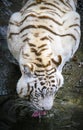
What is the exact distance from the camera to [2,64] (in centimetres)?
425

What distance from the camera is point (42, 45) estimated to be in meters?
3.35

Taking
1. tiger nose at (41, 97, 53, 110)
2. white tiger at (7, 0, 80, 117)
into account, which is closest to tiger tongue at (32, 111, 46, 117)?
white tiger at (7, 0, 80, 117)

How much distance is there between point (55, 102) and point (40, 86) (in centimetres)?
65

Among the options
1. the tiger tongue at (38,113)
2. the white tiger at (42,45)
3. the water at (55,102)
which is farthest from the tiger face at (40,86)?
the water at (55,102)

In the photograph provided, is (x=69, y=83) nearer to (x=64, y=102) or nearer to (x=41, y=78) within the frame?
(x=64, y=102)

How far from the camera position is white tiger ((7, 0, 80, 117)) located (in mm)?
3330

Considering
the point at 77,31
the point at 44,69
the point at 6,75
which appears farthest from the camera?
the point at 6,75

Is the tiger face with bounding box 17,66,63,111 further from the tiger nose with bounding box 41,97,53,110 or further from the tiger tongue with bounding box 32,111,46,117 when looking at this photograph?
the tiger tongue with bounding box 32,111,46,117

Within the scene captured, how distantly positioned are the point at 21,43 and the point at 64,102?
728mm

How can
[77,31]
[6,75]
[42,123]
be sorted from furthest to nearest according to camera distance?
1. [6,75]
2. [42,123]
3. [77,31]

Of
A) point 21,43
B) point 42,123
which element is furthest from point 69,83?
point 21,43

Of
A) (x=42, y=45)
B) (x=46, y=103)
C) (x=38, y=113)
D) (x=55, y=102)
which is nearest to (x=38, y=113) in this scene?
(x=38, y=113)

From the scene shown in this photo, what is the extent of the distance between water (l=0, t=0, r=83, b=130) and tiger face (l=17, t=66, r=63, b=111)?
18.0 inches

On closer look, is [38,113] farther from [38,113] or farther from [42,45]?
[42,45]
